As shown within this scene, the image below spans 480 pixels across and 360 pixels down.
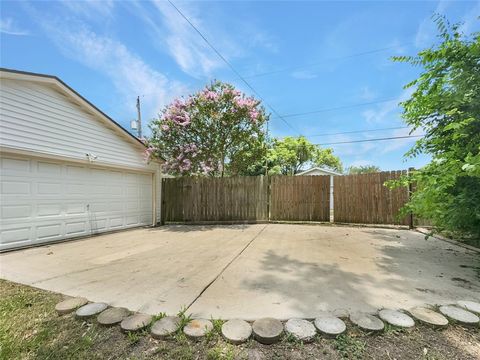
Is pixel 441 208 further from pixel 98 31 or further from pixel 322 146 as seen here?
pixel 322 146

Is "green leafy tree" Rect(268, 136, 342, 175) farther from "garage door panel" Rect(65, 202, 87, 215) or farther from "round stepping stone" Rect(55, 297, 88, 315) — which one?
"round stepping stone" Rect(55, 297, 88, 315)

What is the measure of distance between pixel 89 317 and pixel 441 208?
4997 millimetres

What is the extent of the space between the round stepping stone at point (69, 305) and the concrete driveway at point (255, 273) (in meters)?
0.13

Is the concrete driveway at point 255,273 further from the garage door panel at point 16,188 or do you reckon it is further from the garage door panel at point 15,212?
the garage door panel at point 16,188

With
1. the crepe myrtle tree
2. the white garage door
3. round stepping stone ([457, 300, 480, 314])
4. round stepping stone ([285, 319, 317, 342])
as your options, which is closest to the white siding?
the white garage door

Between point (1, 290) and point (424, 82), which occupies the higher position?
point (424, 82)

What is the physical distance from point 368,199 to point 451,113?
4588mm

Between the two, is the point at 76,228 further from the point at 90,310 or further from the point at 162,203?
the point at 90,310

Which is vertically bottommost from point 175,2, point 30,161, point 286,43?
point 30,161

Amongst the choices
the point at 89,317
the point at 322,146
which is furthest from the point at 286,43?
the point at 322,146

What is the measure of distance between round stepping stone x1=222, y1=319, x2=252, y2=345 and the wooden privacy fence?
271 inches

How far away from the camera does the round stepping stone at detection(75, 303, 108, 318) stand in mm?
2400

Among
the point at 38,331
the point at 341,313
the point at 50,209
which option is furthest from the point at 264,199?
the point at 38,331

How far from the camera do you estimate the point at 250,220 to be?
9.07 meters
